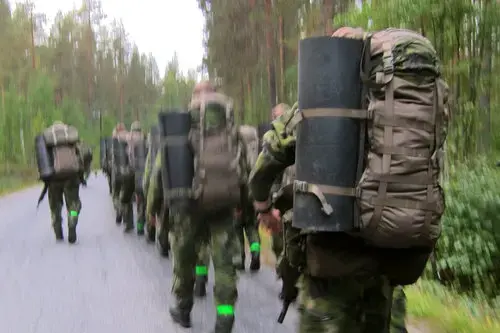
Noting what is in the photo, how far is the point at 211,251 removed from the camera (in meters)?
4.95

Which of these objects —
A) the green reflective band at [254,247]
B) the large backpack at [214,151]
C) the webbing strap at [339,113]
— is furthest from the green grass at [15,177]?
the webbing strap at [339,113]

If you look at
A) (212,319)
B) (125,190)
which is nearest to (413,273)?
(212,319)

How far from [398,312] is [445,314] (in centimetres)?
191

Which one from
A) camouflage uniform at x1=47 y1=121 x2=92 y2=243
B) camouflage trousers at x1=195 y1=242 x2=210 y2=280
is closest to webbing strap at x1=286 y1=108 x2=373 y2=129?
camouflage trousers at x1=195 y1=242 x2=210 y2=280

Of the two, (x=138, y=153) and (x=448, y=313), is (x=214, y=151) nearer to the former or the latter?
(x=448, y=313)

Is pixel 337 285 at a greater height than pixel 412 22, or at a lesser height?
lesser

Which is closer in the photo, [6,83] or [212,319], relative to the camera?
[212,319]

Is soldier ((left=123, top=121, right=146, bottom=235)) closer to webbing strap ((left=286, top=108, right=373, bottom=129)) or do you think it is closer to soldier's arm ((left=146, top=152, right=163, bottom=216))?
soldier's arm ((left=146, top=152, right=163, bottom=216))

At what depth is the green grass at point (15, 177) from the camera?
2681 centimetres

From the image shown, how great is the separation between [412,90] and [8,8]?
42.1 meters

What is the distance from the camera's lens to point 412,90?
2.66 m

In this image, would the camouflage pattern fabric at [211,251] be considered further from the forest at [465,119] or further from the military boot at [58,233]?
the military boot at [58,233]

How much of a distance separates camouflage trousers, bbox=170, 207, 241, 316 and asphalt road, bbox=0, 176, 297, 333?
370 mm

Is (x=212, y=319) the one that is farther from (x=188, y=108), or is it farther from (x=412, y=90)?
(x=412, y=90)
